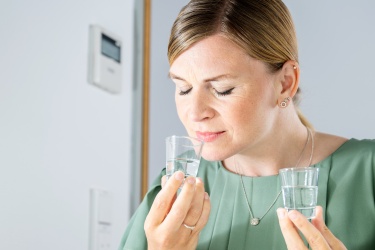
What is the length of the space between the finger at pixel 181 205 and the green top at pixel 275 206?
263mm

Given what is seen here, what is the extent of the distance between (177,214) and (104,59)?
3.93ft

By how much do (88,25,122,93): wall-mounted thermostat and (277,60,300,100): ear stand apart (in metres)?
0.98

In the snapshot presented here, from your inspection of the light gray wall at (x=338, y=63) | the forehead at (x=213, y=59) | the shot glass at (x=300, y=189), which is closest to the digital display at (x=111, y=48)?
the light gray wall at (x=338, y=63)

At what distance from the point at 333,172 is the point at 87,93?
109cm

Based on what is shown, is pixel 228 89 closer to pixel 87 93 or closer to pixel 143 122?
pixel 87 93

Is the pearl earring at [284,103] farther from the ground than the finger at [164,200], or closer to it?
farther from the ground

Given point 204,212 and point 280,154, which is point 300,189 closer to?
point 204,212

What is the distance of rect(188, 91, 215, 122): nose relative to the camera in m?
1.71

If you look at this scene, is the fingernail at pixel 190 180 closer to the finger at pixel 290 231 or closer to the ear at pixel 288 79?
the finger at pixel 290 231

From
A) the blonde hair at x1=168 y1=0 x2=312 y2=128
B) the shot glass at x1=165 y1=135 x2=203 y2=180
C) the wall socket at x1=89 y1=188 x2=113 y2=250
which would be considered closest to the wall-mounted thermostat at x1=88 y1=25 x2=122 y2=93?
the wall socket at x1=89 y1=188 x2=113 y2=250

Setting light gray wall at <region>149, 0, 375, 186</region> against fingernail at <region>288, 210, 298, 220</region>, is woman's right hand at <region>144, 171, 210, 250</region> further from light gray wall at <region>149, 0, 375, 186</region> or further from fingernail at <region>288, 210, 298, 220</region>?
light gray wall at <region>149, 0, 375, 186</region>

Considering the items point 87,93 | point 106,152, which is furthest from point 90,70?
point 106,152

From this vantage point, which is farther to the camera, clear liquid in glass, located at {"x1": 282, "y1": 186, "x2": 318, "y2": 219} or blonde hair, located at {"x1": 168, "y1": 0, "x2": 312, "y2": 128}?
blonde hair, located at {"x1": 168, "y1": 0, "x2": 312, "y2": 128}

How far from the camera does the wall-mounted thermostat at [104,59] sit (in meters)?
2.64
